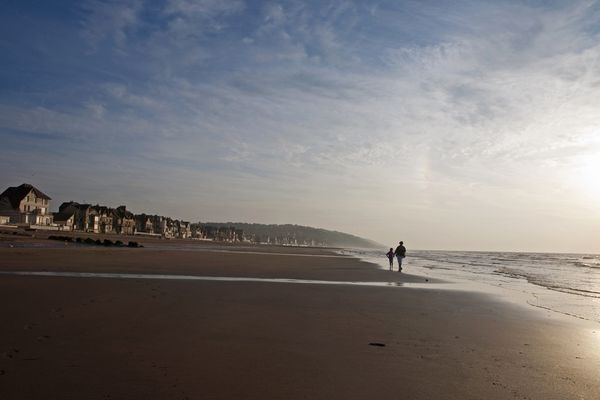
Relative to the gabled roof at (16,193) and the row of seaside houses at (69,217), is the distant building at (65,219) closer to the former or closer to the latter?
the row of seaside houses at (69,217)

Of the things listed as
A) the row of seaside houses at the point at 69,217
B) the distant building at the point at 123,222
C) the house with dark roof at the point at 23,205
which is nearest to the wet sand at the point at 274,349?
the row of seaside houses at the point at 69,217

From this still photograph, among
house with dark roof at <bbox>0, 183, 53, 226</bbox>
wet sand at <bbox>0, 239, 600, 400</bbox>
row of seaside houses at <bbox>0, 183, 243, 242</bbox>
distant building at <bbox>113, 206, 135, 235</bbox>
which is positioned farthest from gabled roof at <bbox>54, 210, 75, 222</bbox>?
wet sand at <bbox>0, 239, 600, 400</bbox>

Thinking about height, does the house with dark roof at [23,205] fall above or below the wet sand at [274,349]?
above

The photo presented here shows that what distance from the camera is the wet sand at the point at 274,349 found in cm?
546

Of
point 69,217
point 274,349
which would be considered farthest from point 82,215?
point 274,349

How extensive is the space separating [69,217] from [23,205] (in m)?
22.3

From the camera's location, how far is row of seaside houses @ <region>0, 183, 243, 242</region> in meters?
88.6

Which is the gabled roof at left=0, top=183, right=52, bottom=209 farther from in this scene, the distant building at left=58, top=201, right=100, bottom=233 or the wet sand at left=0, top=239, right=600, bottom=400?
the wet sand at left=0, top=239, right=600, bottom=400

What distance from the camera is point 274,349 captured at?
7422 mm

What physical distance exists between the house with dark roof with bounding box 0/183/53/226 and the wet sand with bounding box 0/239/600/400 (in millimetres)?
86659

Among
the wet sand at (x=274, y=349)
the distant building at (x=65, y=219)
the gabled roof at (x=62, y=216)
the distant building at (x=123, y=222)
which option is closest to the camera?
the wet sand at (x=274, y=349)

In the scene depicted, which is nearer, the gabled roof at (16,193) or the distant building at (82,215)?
the gabled roof at (16,193)

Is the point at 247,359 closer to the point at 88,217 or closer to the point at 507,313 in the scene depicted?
the point at 507,313

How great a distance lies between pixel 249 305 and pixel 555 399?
26.2 ft
